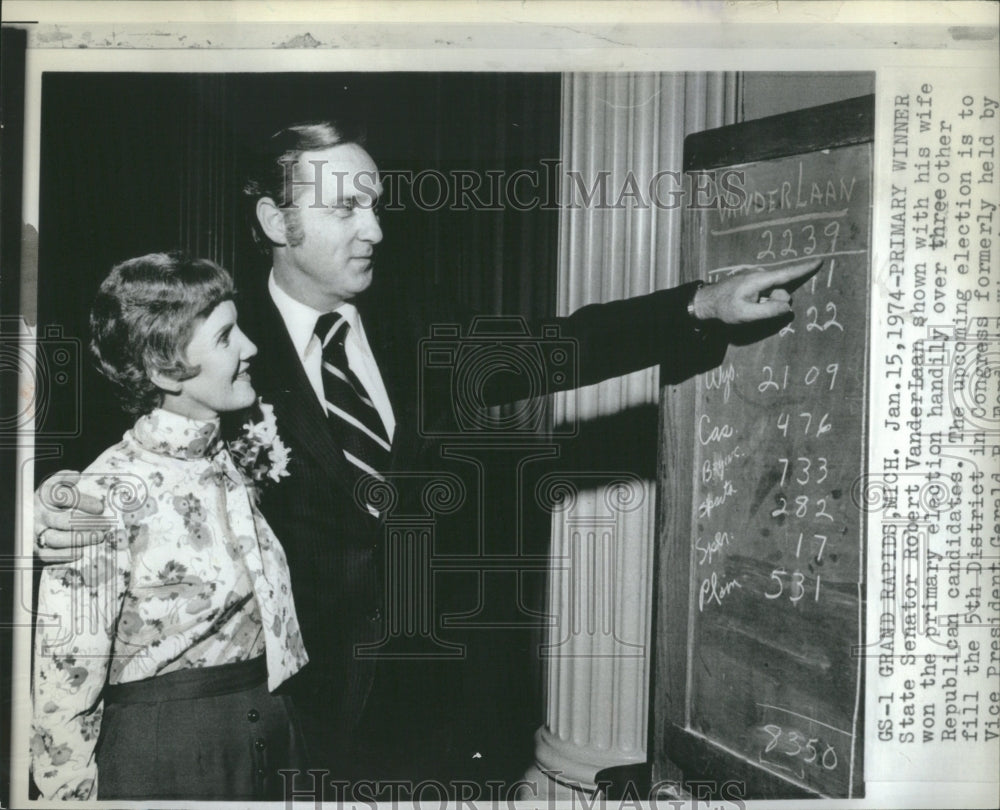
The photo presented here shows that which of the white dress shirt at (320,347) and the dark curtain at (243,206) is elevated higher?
the dark curtain at (243,206)

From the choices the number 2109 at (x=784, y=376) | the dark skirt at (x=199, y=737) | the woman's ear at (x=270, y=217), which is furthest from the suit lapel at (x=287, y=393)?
the number 2109 at (x=784, y=376)

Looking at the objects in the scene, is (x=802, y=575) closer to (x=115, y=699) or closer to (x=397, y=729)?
(x=397, y=729)

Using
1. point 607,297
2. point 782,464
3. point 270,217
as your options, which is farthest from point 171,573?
point 782,464

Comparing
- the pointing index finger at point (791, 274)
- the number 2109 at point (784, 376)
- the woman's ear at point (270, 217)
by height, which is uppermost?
the woman's ear at point (270, 217)

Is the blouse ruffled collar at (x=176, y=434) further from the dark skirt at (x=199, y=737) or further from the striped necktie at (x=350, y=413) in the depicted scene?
the dark skirt at (x=199, y=737)

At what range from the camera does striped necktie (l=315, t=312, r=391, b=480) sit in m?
1.94

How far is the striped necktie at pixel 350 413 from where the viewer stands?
6.36 ft

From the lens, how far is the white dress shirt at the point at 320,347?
6.37 ft

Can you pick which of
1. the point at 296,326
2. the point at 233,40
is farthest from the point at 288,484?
the point at 233,40

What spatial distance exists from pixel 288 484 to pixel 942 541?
131 centimetres

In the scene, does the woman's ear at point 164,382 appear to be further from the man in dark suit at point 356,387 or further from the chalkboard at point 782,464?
the chalkboard at point 782,464

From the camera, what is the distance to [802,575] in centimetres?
194

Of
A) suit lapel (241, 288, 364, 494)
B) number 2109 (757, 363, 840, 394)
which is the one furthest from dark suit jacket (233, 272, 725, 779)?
number 2109 (757, 363, 840, 394)

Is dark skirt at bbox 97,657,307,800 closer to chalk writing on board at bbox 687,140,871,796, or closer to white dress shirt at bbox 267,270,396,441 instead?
white dress shirt at bbox 267,270,396,441
